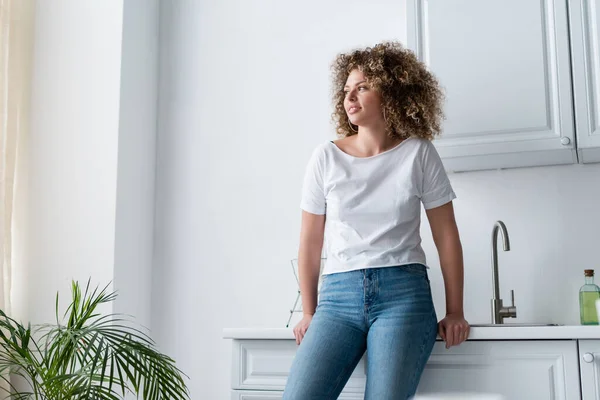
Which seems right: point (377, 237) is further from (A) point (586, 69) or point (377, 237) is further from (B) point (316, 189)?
(A) point (586, 69)

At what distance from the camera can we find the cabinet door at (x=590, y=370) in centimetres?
170

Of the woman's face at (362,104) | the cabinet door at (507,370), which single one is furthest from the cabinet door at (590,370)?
the woman's face at (362,104)

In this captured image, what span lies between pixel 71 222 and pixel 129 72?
611 millimetres

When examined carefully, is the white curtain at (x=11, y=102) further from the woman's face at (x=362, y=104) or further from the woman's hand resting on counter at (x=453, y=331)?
the woman's hand resting on counter at (x=453, y=331)

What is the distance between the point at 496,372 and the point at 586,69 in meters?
0.91

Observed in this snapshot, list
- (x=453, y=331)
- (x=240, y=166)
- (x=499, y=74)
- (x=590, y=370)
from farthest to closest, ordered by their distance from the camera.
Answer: (x=240, y=166) < (x=499, y=74) < (x=453, y=331) < (x=590, y=370)

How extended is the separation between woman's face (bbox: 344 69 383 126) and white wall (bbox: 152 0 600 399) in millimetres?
551

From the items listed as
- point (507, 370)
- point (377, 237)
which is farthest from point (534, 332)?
point (377, 237)

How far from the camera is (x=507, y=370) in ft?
5.81

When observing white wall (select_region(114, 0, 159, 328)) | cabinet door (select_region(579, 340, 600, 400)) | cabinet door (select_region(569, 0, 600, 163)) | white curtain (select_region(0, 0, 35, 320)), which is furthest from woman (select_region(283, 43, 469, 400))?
white curtain (select_region(0, 0, 35, 320))

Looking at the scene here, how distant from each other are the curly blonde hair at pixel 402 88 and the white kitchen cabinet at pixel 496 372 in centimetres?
61

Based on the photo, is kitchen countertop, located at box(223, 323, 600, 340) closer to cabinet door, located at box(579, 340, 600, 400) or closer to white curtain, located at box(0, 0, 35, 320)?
cabinet door, located at box(579, 340, 600, 400)

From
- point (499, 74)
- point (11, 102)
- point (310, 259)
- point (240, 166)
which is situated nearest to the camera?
point (310, 259)

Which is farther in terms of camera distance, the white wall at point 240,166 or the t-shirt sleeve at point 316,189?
the white wall at point 240,166
